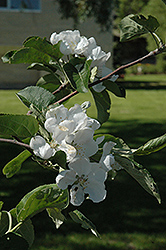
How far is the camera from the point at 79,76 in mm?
761

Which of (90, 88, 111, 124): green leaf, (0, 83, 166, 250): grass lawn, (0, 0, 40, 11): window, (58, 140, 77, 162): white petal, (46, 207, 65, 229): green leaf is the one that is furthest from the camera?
(0, 0, 40, 11): window

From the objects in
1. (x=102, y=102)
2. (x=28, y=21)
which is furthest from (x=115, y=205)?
(x=28, y=21)

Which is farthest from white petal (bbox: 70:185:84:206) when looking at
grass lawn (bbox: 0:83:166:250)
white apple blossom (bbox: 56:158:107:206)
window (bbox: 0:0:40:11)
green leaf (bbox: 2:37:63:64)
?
window (bbox: 0:0:40:11)

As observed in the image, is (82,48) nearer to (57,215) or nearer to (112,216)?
(57,215)

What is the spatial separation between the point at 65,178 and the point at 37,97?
0.20m

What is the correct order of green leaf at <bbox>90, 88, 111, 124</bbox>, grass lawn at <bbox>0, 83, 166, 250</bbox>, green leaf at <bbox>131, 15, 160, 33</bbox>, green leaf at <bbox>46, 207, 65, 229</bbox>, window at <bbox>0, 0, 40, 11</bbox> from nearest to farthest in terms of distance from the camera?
green leaf at <bbox>46, 207, 65, 229</bbox> < green leaf at <bbox>131, 15, 160, 33</bbox> < green leaf at <bbox>90, 88, 111, 124</bbox> < grass lawn at <bbox>0, 83, 166, 250</bbox> < window at <bbox>0, 0, 40, 11</bbox>

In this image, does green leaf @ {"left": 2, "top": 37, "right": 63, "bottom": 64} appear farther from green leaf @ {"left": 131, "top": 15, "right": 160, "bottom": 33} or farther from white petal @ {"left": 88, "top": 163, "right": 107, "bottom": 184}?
white petal @ {"left": 88, "top": 163, "right": 107, "bottom": 184}

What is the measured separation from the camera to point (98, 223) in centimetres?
276

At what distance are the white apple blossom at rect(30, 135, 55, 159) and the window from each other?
43.4 feet

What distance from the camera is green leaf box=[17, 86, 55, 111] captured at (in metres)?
0.69

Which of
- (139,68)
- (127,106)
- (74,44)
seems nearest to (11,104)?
(127,106)

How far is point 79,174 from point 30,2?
1354 centimetres

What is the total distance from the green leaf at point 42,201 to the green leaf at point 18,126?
0.36ft

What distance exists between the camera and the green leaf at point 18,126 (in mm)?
616
